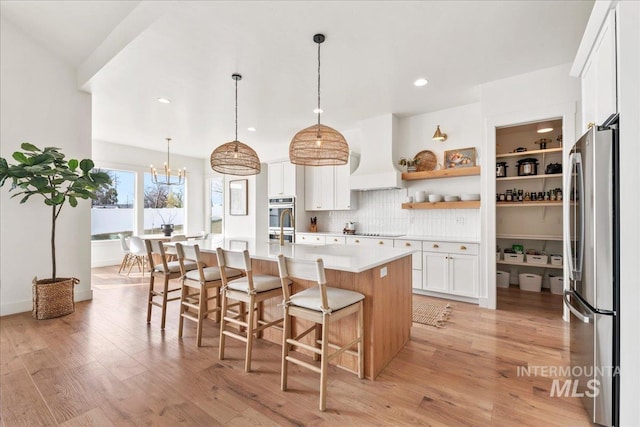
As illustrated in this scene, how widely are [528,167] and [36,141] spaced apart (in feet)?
20.8

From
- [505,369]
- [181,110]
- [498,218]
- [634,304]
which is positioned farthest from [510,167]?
[181,110]

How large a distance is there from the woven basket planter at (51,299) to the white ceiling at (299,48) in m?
2.45

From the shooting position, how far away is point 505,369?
218 cm

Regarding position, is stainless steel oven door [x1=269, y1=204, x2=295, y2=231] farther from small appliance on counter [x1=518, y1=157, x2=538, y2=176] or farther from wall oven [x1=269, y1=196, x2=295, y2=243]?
small appliance on counter [x1=518, y1=157, x2=538, y2=176]

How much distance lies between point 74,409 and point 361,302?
6.13ft

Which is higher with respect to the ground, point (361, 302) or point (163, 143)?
point (163, 143)

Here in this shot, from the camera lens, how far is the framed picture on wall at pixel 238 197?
23.1 ft

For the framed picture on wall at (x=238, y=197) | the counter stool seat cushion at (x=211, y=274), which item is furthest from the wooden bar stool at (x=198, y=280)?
the framed picture on wall at (x=238, y=197)

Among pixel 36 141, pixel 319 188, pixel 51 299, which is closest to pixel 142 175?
pixel 36 141

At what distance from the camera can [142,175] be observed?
6.88 m

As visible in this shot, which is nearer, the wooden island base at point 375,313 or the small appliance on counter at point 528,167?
the wooden island base at point 375,313

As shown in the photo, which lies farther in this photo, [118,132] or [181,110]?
[118,132]

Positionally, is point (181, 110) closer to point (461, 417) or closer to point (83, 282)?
point (83, 282)

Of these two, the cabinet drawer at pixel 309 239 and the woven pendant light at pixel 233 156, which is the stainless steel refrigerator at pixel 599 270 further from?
the cabinet drawer at pixel 309 239
